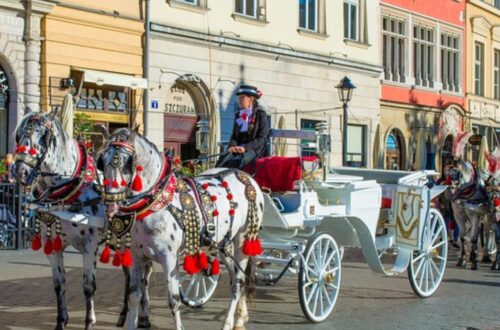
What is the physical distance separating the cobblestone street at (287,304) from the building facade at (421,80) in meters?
18.2

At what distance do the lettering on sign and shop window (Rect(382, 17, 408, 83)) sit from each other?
414 inches

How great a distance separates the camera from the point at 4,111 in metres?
18.1

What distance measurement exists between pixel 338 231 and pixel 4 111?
10.4 m

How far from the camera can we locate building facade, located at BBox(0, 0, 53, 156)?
17859 mm

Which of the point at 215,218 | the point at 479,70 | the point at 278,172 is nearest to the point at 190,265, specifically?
the point at 215,218

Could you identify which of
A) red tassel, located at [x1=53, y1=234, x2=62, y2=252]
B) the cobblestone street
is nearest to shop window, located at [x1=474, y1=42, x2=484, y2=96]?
the cobblestone street

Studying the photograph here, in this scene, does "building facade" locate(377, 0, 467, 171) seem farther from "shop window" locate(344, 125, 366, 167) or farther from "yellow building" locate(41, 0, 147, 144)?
"yellow building" locate(41, 0, 147, 144)

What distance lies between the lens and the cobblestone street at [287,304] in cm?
860

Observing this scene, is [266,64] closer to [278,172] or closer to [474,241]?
[474,241]

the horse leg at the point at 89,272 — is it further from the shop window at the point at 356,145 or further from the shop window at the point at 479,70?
the shop window at the point at 479,70

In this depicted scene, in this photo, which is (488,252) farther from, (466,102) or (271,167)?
(466,102)

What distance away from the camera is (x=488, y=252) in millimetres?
15523

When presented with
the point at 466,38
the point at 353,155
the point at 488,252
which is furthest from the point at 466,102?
the point at 488,252

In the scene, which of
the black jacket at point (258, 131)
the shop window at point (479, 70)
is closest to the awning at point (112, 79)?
the black jacket at point (258, 131)
